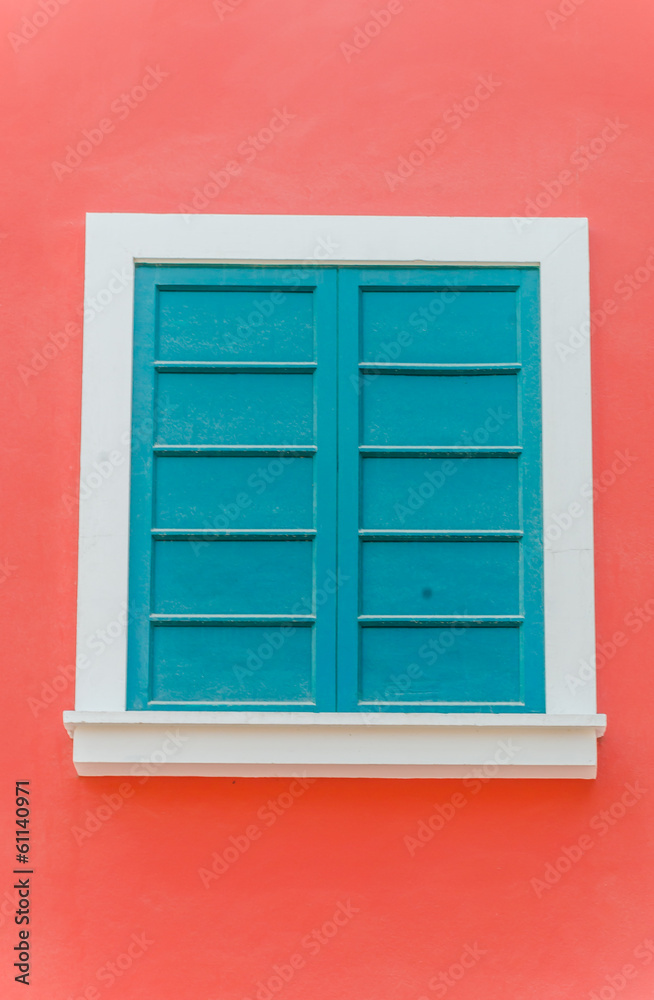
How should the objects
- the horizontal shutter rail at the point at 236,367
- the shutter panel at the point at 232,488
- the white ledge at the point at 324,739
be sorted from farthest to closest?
the horizontal shutter rail at the point at 236,367
the shutter panel at the point at 232,488
the white ledge at the point at 324,739

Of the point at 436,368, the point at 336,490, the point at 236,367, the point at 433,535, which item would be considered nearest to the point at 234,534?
the point at 336,490

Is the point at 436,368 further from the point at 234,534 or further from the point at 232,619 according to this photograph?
the point at 232,619

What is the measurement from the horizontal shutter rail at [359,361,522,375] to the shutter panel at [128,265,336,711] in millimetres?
187

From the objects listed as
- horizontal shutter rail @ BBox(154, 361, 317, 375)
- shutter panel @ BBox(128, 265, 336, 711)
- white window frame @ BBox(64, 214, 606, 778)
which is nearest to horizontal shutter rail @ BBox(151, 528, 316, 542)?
shutter panel @ BBox(128, 265, 336, 711)

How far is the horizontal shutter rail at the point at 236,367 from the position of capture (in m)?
3.83

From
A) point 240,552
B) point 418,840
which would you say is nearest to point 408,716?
point 418,840

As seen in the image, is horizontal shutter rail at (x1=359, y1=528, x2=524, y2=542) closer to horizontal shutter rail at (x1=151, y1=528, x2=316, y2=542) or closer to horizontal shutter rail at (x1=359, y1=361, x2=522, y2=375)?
horizontal shutter rail at (x1=151, y1=528, x2=316, y2=542)

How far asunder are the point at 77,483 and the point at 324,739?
4.55 ft

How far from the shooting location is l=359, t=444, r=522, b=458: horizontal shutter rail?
3811 mm

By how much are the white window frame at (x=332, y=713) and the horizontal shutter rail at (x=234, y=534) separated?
168 millimetres


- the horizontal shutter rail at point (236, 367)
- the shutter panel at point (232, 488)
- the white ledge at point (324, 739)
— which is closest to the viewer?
the white ledge at point (324, 739)

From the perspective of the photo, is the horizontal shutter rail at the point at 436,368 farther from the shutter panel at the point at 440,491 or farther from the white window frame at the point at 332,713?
the white window frame at the point at 332,713

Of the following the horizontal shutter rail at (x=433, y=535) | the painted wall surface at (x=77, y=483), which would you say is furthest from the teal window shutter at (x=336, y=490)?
the painted wall surface at (x=77, y=483)

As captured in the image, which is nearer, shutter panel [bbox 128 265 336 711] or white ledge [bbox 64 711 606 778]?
white ledge [bbox 64 711 606 778]
